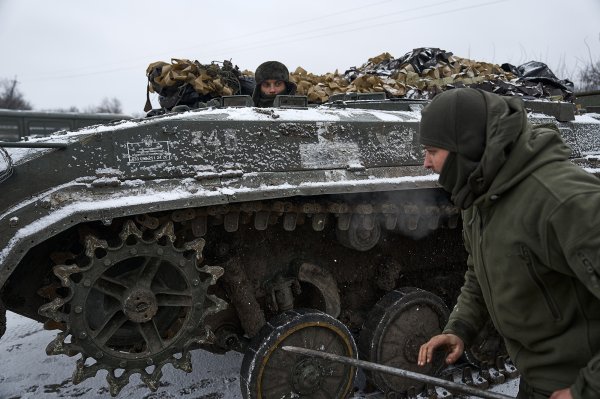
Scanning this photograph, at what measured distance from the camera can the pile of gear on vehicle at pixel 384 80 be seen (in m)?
5.97

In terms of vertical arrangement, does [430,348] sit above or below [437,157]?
below

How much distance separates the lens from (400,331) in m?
3.74

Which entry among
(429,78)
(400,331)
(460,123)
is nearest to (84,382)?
(400,331)

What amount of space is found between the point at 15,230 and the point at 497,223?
6.91ft

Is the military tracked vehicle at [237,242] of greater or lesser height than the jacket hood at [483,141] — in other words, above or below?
below

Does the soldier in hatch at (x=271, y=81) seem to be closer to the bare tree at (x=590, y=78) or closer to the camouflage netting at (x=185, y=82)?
the camouflage netting at (x=185, y=82)

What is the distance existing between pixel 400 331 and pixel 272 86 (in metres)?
2.89

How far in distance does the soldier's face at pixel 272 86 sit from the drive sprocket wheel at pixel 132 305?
9.50 feet

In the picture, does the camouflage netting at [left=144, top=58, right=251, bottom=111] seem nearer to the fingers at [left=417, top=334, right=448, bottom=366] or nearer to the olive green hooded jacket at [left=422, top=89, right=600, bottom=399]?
the fingers at [left=417, top=334, right=448, bottom=366]

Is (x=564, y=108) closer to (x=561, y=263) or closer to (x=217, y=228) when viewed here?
(x=217, y=228)

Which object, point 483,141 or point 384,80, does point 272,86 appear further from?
point 483,141

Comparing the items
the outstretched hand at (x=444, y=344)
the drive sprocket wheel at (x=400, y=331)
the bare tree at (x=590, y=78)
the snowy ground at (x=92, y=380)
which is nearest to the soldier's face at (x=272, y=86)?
the drive sprocket wheel at (x=400, y=331)

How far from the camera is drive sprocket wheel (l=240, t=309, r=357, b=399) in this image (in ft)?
10.3

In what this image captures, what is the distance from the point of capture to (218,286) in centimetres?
338
